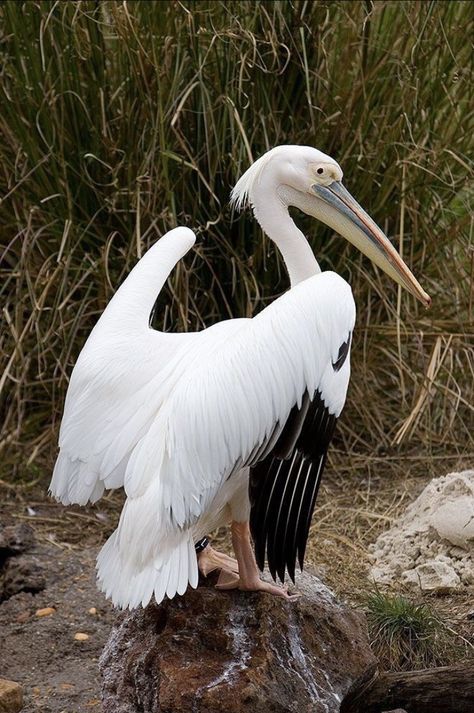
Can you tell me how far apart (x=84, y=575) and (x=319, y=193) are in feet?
5.70

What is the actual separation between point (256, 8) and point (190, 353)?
2.04 meters

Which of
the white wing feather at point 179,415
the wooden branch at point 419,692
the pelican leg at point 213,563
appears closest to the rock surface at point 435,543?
the wooden branch at point 419,692

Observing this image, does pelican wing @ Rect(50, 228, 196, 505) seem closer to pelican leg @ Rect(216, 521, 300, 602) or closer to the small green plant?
pelican leg @ Rect(216, 521, 300, 602)

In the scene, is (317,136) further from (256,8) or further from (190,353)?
(190,353)

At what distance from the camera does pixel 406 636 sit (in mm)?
3547

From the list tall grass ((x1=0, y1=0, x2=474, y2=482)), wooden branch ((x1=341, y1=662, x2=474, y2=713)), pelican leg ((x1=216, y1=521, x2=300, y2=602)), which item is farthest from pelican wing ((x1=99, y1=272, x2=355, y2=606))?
tall grass ((x1=0, y1=0, x2=474, y2=482))

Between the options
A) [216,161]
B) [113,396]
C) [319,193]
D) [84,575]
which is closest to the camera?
[113,396]

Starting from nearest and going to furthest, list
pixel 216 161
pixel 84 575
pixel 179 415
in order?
1. pixel 179 415
2. pixel 84 575
3. pixel 216 161

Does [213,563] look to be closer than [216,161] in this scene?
Yes

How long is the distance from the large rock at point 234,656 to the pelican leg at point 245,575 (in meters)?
0.02

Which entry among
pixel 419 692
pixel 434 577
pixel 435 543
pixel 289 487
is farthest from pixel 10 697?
pixel 435 543

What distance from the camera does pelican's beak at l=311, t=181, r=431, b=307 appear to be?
140 inches

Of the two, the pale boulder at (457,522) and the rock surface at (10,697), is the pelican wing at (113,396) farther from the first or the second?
the pale boulder at (457,522)

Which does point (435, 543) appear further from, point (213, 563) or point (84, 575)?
point (84, 575)
